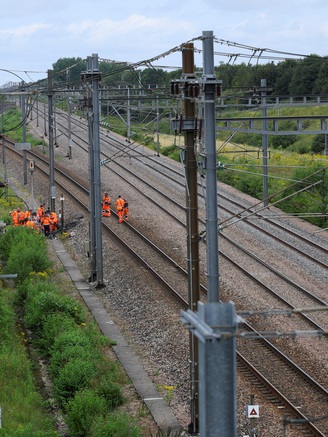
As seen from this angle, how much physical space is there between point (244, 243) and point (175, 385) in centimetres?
1315

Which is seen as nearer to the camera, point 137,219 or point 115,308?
point 115,308

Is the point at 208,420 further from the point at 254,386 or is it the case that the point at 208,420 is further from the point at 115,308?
the point at 115,308

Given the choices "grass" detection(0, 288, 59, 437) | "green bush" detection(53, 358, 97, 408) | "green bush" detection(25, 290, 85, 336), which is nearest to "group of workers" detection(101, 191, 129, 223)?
"green bush" detection(25, 290, 85, 336)

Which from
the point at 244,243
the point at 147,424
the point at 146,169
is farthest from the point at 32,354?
the point at 146,169

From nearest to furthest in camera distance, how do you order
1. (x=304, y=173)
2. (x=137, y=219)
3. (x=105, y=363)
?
(x=105, y=363), (x=137, y=219), (x=304, y=173)

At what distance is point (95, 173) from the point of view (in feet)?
81.1

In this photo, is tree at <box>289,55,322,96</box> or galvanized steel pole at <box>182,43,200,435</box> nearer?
galvanized steel pole at <box>182,43,200,435</box>

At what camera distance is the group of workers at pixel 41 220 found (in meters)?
32.2

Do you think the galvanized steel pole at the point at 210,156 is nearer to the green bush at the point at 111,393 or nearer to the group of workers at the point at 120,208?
the green bush at the point at 111,393

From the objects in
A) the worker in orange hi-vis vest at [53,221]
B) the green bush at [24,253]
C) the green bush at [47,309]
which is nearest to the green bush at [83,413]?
the green bush at [47,309]

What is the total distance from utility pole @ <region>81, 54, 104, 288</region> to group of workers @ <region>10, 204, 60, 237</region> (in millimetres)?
6262

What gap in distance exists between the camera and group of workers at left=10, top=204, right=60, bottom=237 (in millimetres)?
32219

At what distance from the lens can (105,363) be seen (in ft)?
56.7

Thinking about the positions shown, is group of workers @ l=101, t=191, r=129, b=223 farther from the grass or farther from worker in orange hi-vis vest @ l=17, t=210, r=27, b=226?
the grass
